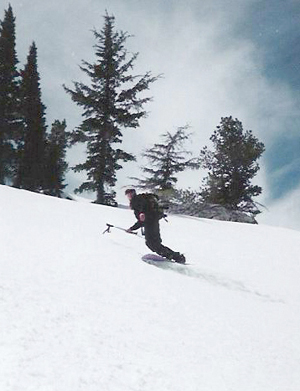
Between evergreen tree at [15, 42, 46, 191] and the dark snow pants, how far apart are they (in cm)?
2719

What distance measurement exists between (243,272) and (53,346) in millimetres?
6363

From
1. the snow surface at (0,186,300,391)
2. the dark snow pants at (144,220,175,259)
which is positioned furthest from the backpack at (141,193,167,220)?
the snow surface at (0,186,300,391)

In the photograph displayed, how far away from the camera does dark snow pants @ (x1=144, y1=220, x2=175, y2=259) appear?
797 centimetres

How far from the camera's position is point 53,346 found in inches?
110

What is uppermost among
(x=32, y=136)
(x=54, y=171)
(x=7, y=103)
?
(x=7, y=103)

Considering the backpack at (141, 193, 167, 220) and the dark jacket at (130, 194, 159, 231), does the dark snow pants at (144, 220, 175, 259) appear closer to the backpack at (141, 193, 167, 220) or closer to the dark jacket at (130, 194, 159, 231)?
the dark jacket at (130, 194, 159, 231)

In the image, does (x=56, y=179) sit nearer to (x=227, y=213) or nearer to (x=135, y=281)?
(x=227, y=213)

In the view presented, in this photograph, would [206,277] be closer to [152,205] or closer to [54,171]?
[152,205]

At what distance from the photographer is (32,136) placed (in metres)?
34.1

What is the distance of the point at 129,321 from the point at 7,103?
107 ft

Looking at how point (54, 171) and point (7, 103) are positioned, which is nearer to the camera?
point (7, 103)

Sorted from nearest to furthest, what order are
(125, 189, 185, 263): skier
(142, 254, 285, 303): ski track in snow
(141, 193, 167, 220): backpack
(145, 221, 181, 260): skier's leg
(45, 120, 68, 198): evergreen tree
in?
(142, 254, 285, 303): ski track in snow
(145, 221, 181, 260): skier's leg
(125, 189, 185, 263): skier
(141, 193, 167, 220): backpack
(45, 120, 68, 198): evergreen tree

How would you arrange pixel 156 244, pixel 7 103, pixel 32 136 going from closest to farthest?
pixel 156 244 → pixel 7 103 → pixel 32 136

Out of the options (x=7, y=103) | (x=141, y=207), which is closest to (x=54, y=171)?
(x=7, y=103)
